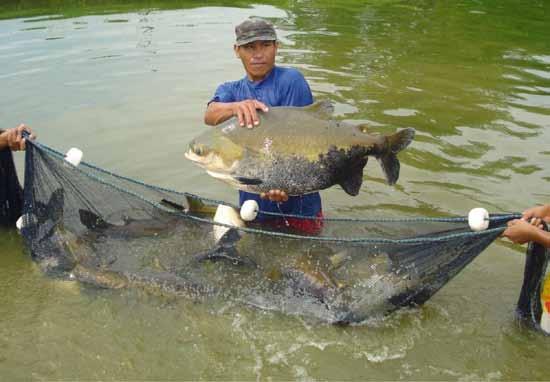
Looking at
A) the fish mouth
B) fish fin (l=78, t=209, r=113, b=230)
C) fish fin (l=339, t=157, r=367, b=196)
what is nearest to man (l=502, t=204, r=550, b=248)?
fish fin (l=339, t=157, r=367, b=196)

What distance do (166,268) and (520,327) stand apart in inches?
107

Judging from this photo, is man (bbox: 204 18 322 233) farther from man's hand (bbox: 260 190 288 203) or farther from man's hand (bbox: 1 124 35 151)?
man's hand (bbox: 1 124 35 151)

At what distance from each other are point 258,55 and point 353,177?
3.92 ft

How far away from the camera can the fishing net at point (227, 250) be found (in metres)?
3.55

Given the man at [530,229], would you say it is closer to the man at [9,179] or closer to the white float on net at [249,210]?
the white float on net at [249,210]

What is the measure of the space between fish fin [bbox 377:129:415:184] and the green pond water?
3.50 feet

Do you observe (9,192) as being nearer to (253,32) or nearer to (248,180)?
(248,180)

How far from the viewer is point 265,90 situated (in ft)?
13.5

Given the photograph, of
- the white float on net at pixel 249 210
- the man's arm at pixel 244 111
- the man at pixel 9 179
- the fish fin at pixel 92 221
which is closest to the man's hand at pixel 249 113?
the man's arm at pixel 244 111

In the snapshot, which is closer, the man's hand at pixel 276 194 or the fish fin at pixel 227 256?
the man's hand at pixel 276 194

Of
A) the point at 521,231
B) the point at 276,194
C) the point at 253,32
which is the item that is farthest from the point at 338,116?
the point at 521,231

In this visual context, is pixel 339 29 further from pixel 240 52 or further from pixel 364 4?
pixel 240 52

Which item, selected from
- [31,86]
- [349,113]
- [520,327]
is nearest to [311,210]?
[520,327]

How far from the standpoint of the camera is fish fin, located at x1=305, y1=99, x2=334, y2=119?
3.68 metres
